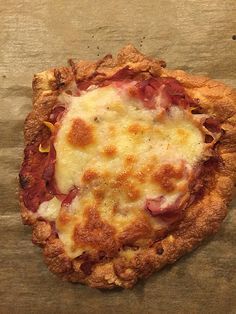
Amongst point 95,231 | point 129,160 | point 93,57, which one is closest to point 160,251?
point 95,231

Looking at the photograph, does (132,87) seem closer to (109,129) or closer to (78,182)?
(109,129)

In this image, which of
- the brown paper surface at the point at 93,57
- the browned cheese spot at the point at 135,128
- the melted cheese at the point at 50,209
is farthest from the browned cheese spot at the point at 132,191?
the brown paper surface at the point at 93,57

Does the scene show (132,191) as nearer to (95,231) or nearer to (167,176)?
(167,176)

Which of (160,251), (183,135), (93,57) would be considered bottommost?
(160,251)

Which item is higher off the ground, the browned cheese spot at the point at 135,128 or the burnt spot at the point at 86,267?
the browned cheese spot at the point at 135,128

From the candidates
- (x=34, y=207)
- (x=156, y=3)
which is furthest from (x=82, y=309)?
(x=156, y=3)

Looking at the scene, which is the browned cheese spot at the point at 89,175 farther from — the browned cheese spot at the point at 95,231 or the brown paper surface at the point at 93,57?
the brown paper surface at the point at 93,57

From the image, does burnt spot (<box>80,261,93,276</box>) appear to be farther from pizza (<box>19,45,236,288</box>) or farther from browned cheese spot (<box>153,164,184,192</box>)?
browned cheese spot (<box>153,164,184,192</box>)

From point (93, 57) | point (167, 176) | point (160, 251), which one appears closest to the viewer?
point (167, 176)
